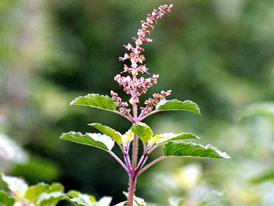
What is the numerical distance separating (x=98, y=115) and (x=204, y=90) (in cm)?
144

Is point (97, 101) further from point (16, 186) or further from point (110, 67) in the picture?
point (110, 67)

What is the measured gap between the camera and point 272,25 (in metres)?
5.99

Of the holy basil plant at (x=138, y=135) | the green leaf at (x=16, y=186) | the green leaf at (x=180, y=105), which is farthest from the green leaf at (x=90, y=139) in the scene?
the green leaf at (x=16, y=186)

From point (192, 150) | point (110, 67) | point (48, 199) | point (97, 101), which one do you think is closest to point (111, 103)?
point (97, 101)

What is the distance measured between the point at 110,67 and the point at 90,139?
5614 millimetres

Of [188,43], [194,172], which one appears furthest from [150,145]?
[188,43]

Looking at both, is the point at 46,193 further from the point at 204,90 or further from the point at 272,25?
the point at 272,25

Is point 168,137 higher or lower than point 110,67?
lower

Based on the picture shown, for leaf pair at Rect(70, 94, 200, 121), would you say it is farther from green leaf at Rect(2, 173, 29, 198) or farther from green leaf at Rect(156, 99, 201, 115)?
green leaf at Rect(2, 173, 29, 198)

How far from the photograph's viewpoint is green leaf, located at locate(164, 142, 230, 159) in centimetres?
63

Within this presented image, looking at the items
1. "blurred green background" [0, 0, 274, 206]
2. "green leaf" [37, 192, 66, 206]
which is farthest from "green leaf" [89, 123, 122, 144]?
"blurred green background" [0, 0, 274, 206]

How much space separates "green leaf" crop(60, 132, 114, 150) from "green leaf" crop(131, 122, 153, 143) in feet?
0.22

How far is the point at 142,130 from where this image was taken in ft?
2.10

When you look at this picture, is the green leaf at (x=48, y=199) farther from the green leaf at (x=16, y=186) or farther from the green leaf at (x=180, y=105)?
the green leaf at (x=180, y=105)
